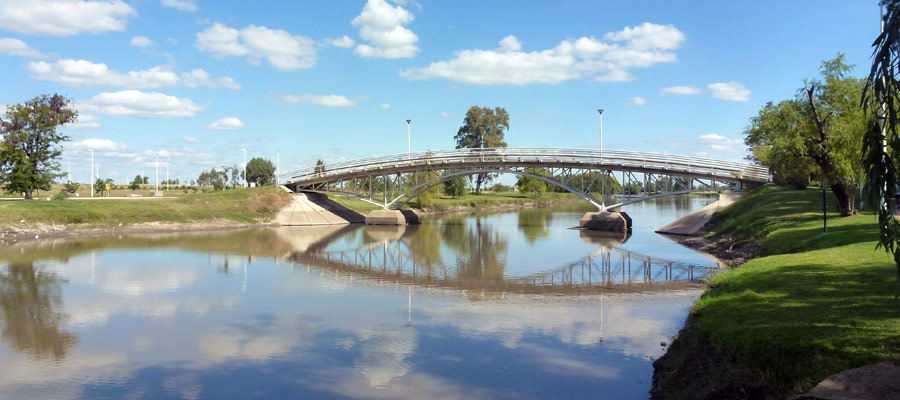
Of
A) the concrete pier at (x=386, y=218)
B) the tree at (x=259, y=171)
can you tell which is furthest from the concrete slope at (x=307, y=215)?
the tree at (x=259, y=171)

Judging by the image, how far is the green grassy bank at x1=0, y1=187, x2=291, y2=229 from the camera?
150 ft

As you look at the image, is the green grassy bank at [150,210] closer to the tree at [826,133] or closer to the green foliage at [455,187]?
the green foliage at [455,187]

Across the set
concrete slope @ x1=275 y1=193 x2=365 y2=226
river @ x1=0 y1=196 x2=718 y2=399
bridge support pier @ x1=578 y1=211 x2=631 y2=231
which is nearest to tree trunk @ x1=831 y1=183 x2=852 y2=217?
river @ x1=0 y1=196 x2=718 y2=399

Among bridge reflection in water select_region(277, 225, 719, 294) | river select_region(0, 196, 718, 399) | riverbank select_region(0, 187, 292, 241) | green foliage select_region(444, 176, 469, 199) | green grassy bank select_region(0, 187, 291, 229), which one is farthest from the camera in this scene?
green foliage select_region(444, 176, 469, 199)

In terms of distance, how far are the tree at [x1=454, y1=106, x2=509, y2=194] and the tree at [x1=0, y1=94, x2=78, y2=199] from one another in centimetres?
6586

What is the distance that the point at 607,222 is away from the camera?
51969 millimetres

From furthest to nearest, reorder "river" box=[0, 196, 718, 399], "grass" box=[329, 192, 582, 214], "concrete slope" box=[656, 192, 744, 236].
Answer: "grass" box=[329, 192, 582, 214], "concrete slope" box=[656, 192, 744, 236], "river" box=[0, 196, 718, 399]

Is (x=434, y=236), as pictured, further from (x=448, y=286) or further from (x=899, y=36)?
(x=899, y=36)

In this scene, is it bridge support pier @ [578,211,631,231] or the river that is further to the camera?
bridge support pier @ [578,211,631,231]

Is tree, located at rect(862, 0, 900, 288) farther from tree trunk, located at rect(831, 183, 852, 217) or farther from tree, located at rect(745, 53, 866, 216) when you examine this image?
tree trunk, located at rect(831, 183, 852, 217)

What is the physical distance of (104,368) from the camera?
42.6 feet

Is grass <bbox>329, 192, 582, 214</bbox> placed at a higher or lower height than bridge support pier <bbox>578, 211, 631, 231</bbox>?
higher

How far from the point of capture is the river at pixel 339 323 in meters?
12.0

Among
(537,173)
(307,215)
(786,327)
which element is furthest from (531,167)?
(786,327)
